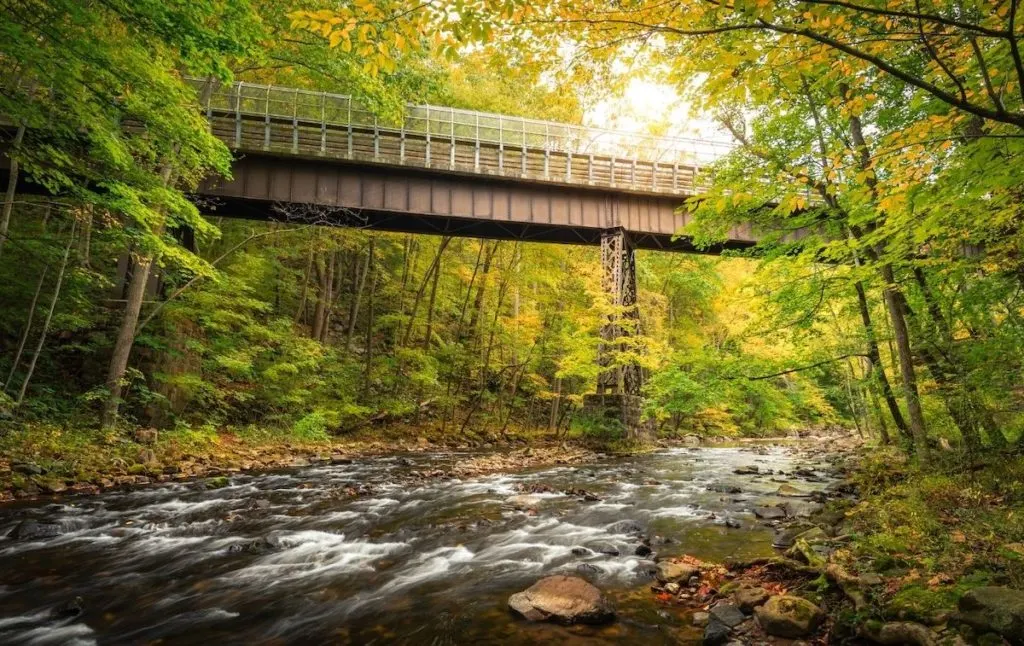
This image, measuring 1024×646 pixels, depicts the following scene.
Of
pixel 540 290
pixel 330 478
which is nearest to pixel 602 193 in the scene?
pixel 540 290

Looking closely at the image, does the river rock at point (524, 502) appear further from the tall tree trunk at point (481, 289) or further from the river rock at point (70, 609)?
the tall tree trunk at point (481, 289)

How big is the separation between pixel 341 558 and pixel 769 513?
587 cm

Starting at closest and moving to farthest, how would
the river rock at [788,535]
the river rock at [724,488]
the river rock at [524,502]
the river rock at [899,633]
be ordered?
the river rock at [899,633] < the river rock at [788,535] < the river rock at [524,502] < the river rock at [724,488]

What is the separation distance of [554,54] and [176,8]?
7.08 metres

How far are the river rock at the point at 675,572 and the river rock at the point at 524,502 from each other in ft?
10.8

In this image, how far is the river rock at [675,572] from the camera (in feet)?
14.9

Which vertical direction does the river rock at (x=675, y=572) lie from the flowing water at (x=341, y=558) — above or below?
above

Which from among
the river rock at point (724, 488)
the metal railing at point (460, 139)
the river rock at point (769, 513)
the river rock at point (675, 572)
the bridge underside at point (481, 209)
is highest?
the metal railing at point (460, 139)

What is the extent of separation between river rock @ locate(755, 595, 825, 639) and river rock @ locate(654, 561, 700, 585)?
106cm

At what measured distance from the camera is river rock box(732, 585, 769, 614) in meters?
3.72

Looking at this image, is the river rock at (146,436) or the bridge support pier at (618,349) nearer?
the river rock at (146,436)

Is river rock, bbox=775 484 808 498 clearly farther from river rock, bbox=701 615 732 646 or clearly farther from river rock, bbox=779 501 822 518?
river rock, bbox=701 615 732 646

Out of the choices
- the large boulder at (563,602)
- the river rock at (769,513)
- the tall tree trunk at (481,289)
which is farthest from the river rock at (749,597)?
the tall tree trunk at (481,289)

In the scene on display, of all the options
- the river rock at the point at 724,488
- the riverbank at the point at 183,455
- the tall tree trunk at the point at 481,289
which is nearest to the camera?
the riverbank at the point at 183,455
